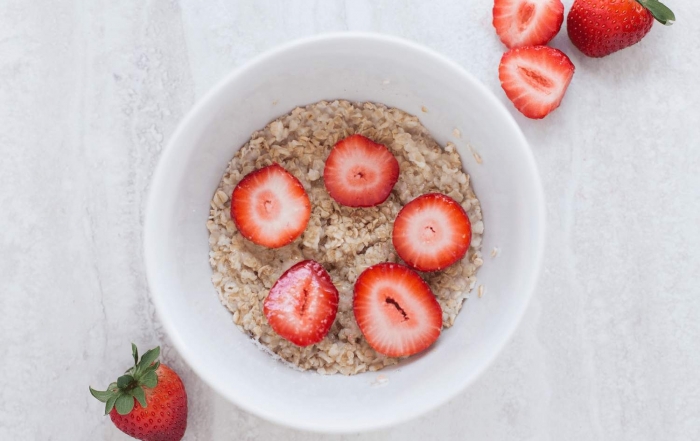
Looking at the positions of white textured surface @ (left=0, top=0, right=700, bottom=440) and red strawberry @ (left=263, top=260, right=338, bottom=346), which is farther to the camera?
white textured surface @ (left=0, top=0, right=700, bottom=440)

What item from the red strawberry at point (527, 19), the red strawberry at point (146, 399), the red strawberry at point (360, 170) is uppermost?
the red strawberry at point (527, 19)

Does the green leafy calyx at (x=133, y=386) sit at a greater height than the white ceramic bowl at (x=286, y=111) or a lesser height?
lesser

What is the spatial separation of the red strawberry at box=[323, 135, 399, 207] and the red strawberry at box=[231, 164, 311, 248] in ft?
0.18

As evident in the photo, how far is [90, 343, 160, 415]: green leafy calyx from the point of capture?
38.7 inches

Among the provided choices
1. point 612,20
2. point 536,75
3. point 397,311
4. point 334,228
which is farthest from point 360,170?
point 612,20

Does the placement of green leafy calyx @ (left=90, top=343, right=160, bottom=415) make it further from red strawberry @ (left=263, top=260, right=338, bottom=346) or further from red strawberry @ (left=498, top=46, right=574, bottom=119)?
red strawberry @ (left=498, top=46, right=574, bottom=119)

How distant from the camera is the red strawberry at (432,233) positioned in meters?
0.97

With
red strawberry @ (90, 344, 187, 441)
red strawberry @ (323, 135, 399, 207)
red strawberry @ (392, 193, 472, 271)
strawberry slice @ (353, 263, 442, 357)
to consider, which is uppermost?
red strawberry @ (323, 135, 399, 207)

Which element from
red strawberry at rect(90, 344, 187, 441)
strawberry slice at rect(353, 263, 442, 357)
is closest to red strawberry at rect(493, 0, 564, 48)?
strawberry slice at rect(353, 263, 442, 357)

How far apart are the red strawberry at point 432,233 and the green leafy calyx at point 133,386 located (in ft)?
1.24

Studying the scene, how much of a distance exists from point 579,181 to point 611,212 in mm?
69

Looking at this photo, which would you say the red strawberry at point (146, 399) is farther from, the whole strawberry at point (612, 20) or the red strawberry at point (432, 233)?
the whole strawberry at point (612, 20)

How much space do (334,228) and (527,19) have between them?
0.42 metres

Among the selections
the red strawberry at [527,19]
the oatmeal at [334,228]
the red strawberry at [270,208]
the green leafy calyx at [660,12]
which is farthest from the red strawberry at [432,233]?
the green leafy calyx at [660,12]
